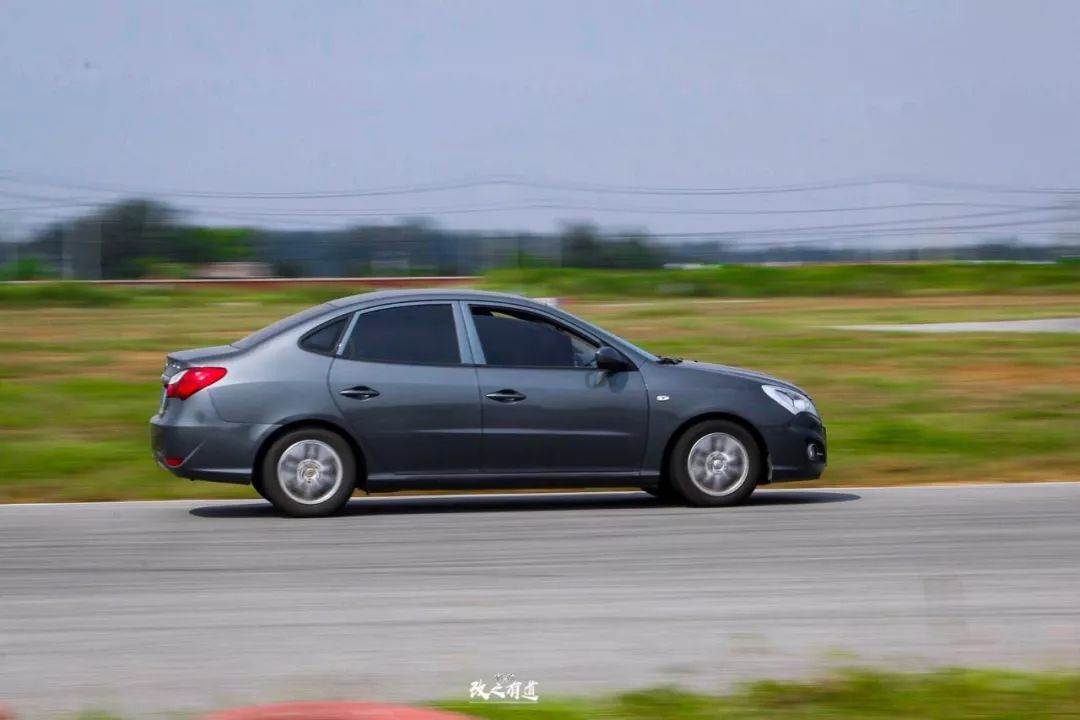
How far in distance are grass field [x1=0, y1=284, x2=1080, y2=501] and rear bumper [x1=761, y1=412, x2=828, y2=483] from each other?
7.52 ft

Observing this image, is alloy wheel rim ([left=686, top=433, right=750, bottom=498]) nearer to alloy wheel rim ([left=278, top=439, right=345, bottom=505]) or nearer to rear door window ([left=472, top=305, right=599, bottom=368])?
rear door window ([left=472, top=305, right=599, bottom=368])

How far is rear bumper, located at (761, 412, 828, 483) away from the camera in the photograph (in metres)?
11.5

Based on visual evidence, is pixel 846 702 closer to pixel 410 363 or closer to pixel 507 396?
pixel 507 396

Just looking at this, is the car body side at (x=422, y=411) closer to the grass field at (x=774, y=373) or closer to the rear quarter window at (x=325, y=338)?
the rear quarter window at (x=325, y=338)

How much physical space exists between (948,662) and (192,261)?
1369 inches

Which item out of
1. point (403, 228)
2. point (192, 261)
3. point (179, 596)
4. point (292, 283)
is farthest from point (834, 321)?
point (179, 596)

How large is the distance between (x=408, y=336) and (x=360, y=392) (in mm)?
561

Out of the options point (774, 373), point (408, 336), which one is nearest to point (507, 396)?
point (408, 336)

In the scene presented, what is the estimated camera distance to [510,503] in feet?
40.1

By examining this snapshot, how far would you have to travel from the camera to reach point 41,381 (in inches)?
784

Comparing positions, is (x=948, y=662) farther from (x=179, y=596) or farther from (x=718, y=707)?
(x=179, y=596)

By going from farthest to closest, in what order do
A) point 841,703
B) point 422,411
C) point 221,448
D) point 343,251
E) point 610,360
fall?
point 343,251 → point 610,360 → point 422,411 → point 221,448 → point 841,703

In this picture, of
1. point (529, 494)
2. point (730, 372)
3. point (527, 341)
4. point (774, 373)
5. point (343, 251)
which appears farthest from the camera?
point (343, 251)

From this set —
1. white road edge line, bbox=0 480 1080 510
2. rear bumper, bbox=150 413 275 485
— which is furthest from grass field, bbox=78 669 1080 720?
white road edge line, bbox=0 480 1080 510
